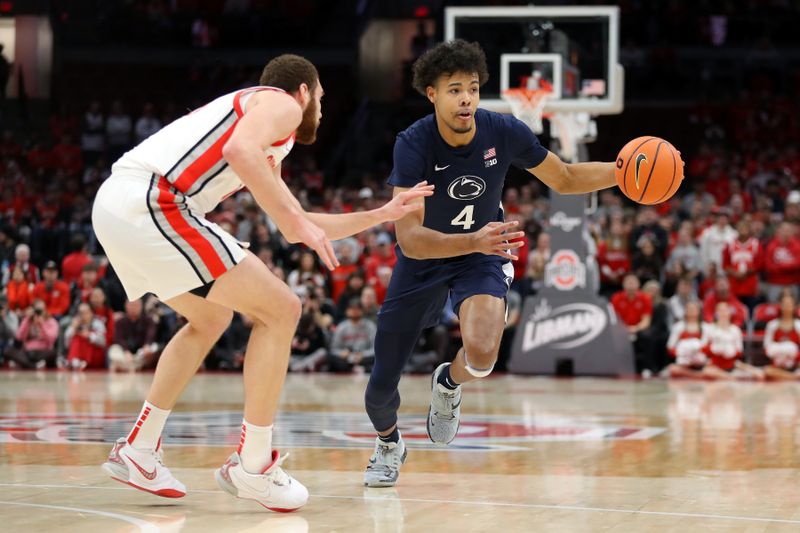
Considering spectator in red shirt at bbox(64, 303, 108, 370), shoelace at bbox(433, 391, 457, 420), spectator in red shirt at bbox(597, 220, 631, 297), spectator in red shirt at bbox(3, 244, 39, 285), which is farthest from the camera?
spectator in red shirt at bbox(3, 244, 39, 285)

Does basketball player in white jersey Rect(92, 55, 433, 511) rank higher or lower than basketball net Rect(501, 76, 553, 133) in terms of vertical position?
lower

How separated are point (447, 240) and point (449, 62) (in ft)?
3.16

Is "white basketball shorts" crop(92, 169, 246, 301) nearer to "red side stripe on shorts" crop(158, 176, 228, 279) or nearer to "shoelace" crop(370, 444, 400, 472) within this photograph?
"red side stripe on shorts" crop(158, 176, 228, 279)

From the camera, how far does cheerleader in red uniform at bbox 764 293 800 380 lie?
51.1 ft

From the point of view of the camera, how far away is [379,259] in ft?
57.8

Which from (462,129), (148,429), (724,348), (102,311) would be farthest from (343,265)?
(148,429)

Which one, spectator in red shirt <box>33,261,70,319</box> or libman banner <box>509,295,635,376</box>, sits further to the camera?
spectator in red shirt <box>33,261,70,319</box>

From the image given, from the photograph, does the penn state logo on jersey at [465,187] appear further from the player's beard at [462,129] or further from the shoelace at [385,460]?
the shoelace at [385,460]

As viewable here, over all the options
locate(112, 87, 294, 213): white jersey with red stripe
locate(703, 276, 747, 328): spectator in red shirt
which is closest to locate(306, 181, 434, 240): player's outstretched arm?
locate(112, 87, 294, 213): white jersey with red stripe

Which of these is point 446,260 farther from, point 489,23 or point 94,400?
point 489,23

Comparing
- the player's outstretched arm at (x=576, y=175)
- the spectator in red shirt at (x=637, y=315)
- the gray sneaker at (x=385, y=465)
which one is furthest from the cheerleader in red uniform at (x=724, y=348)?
Answer: the gray sneaker at (x=385, y=465)

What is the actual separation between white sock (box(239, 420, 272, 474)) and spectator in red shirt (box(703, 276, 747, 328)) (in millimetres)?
11521

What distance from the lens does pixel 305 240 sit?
16.9 ft

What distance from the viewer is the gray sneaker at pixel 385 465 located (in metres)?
6.19
